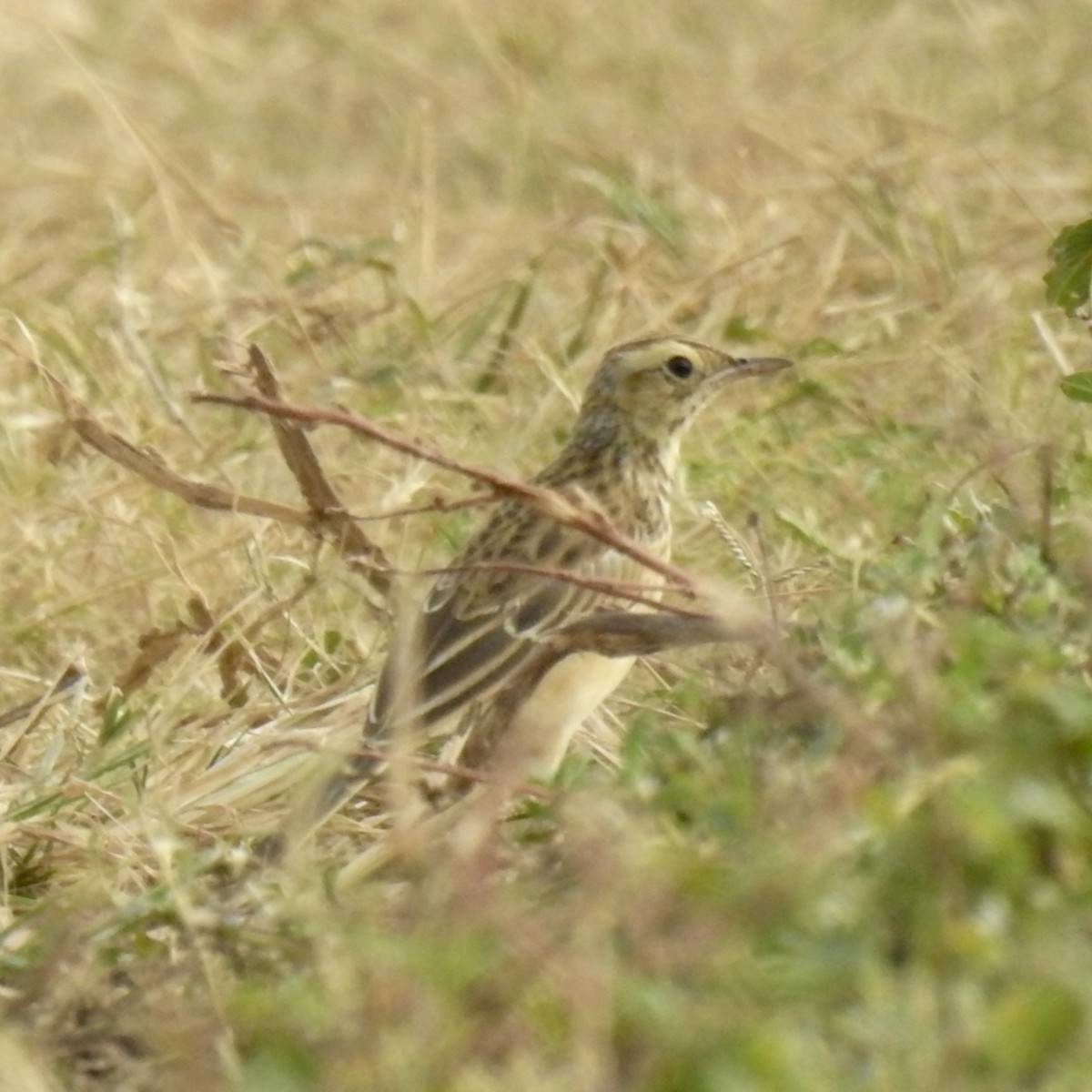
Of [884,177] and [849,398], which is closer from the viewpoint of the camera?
[849,398]

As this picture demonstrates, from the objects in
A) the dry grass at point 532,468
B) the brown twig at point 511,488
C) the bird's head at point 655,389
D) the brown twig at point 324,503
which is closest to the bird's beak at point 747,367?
the bird's head at point 655,389

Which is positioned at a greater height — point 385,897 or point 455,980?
point 455,980

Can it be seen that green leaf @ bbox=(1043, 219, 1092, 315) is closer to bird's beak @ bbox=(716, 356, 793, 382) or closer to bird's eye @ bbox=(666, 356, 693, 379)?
bird's beak @ bbox=(716, 356, 793, 382)

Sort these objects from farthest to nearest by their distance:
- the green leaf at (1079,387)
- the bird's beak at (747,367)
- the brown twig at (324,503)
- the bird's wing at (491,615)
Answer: the bird's beak at (747,367), the bird's wing at (491,615), the brown twig at (324,503), the green leaf at (1079,387)

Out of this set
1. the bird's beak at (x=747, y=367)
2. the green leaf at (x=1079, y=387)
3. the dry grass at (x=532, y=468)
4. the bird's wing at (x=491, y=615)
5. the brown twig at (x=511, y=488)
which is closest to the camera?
the dry grass at (x=532, y=468)

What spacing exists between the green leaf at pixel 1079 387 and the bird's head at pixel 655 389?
162cm

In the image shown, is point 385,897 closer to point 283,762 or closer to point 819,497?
point 283,762

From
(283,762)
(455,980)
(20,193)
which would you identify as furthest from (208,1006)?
(20,193)

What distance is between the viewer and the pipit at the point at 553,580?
5.49m

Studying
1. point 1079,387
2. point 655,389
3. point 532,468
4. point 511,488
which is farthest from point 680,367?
point 511,488

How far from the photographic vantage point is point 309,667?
20.9ft

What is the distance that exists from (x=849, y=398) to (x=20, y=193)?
361 centimetres

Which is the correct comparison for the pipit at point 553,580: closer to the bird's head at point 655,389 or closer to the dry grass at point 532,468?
the bird's head at point 655,389

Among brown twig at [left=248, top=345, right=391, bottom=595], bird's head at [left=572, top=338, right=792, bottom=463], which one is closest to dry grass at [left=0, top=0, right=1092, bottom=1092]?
brown twig at [left=248, top=345, right=391, bottom=595]
